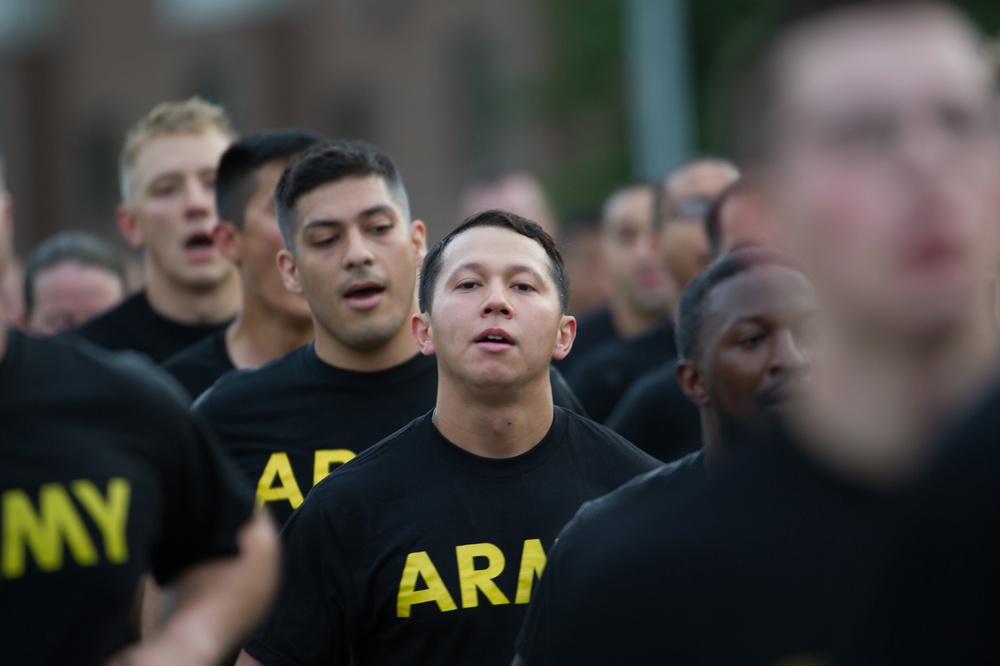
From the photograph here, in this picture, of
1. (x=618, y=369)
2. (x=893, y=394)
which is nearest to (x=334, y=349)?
(x=618, y=369)

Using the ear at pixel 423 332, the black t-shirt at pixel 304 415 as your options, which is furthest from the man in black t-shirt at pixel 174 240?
the ear at pixel 423 332

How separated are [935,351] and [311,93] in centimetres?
3920

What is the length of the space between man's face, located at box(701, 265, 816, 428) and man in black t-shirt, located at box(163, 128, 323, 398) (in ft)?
5.94

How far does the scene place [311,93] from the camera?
40625mm

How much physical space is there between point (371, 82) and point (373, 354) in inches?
1354

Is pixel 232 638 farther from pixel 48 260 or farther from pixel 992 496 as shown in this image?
pixel 48 260

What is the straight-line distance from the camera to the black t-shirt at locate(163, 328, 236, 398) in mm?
6422

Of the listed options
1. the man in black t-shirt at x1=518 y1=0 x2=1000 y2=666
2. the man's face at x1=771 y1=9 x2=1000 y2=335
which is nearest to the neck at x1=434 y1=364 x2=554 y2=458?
the man in black t-shirt at x1=518 y1=0 x2=1000 y2=666

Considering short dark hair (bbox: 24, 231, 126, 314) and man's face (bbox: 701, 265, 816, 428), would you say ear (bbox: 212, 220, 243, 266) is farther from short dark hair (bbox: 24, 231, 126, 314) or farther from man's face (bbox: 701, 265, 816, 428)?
short dark hair (bbox: 24, 231, 126, 314)

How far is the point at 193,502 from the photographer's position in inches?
131

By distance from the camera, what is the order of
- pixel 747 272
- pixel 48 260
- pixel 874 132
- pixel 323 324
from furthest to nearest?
pixel 48 260, pixel 323 324, pixel 747 272, pixel 874 132

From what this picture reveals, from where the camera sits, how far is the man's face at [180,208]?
7473 millimetres

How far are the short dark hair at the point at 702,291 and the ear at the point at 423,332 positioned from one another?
784mm

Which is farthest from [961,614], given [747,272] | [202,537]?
[747,272]
